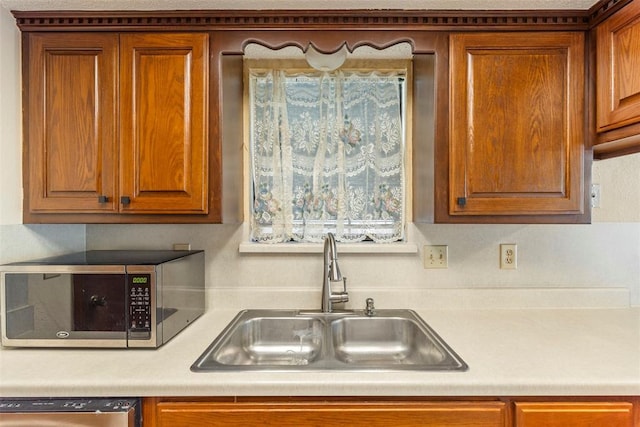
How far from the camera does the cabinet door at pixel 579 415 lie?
1.04 meters

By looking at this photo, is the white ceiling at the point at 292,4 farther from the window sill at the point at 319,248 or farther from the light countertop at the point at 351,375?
the light countertop at the point at 351,375

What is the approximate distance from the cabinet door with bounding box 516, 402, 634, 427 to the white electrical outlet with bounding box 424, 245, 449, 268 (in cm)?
76

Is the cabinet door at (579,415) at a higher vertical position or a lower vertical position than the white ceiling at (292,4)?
lower

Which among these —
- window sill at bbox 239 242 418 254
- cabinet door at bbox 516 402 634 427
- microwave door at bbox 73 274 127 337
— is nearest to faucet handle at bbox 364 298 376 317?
window sill at bbox 239 242 418 254

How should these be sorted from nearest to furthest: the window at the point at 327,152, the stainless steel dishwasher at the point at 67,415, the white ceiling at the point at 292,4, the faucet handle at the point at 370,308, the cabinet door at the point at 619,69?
the stainless steel dishwasher at the point at 67,415
the cabinet door at the point at 619,69
the white ceiling at the point at 292,4
the faucet handle at the point at 370,308
the window at the point at 327,152

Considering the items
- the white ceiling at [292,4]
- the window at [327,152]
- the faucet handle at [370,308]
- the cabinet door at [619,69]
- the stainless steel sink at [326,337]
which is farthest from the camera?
the window at [327,152]

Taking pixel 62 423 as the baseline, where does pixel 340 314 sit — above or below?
above

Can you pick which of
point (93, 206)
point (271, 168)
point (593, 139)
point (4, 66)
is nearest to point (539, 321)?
point (593, 139)

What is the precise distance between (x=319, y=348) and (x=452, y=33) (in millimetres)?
1363

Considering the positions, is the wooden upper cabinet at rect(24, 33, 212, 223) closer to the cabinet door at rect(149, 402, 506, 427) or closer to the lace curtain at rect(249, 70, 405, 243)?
the lace curtain at rect(249, 70, 405, 243)

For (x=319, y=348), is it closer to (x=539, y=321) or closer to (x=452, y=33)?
(x=539, y=321)

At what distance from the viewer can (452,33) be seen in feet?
4.65

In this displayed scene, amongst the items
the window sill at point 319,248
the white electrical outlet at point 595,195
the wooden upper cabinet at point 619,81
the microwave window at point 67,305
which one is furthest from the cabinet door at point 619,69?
the microwave window at point 67,305

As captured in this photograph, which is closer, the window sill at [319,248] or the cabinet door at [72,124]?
the cabinet door at [72,124]
